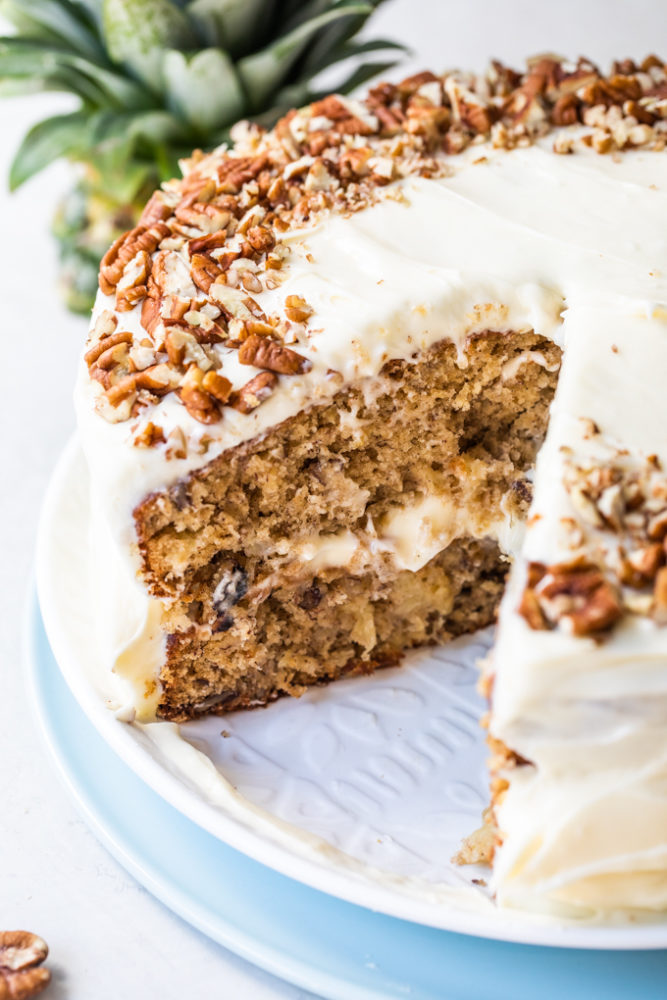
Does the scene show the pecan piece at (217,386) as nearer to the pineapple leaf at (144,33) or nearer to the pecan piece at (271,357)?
the pecan piece at (271,357)

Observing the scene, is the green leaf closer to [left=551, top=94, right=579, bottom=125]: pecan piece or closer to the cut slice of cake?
the cut slice of cake

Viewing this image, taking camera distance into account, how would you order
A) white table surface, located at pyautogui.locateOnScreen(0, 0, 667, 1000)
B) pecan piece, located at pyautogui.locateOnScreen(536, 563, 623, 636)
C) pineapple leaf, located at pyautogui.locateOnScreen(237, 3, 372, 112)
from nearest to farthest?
pecan piece, located at pyautogui.locateOnScreen(536, 563, 623, 636) < white table surface, located at pyautogui.locateOnScreen(0, 0, 667, 1000) < pineapple leaf, located at pyautogui.locateOnScreen(237, 3, 372, 112)

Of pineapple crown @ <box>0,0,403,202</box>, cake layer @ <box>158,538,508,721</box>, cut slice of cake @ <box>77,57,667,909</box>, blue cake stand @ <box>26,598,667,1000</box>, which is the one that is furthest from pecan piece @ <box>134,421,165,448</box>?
pineapple crown @ <box>0,0,403,202</box>

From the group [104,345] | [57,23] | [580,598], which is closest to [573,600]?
[580,598]

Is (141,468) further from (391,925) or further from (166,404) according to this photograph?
(391,925)

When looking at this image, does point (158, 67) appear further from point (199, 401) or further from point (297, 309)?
point (199, 401)

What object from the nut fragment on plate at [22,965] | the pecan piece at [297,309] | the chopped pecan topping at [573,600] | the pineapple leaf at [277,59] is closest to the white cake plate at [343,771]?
the nut fragment on plate at [22,965]

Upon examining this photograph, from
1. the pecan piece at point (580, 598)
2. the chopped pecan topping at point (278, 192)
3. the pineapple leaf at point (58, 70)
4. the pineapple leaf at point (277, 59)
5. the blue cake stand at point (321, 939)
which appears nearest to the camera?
the pecan piece at point (580, 598)

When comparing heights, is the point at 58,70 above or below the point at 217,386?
above
